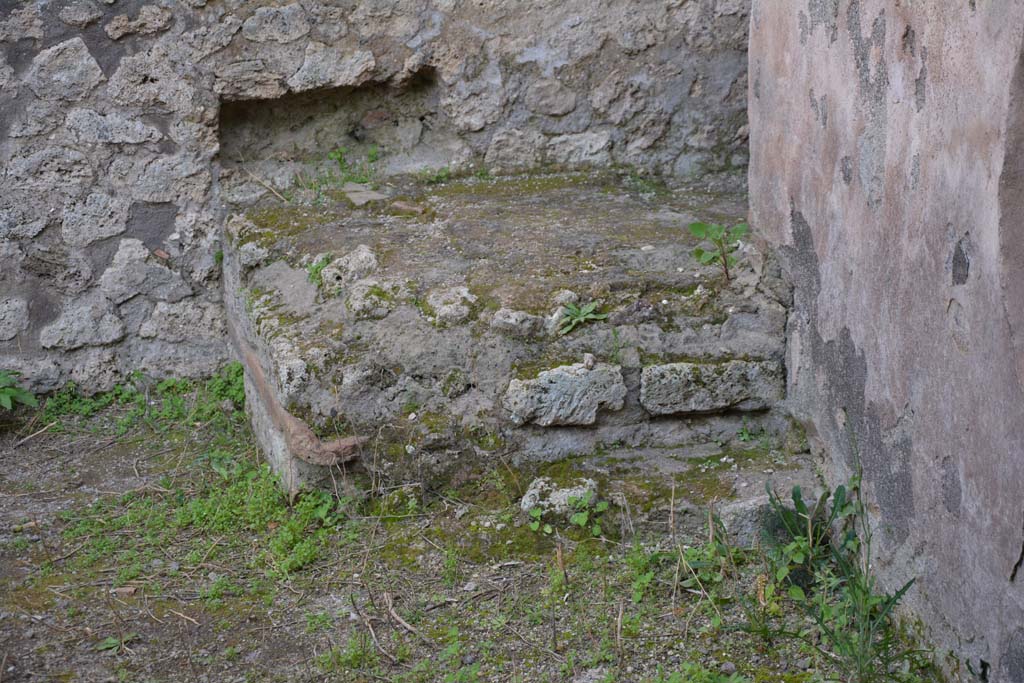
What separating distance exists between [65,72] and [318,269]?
4.17 feet

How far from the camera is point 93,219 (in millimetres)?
3961

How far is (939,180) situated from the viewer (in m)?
2.07

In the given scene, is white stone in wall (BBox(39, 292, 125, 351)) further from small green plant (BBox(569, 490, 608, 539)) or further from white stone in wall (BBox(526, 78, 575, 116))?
small green plant (BBox(569, 490, 608, 539))

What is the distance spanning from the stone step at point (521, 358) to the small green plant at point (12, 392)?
3.57ft

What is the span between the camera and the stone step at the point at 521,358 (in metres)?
Answer: 2.98

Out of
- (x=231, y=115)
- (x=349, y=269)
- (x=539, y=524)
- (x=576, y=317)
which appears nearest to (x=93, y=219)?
(x=231, y=115)

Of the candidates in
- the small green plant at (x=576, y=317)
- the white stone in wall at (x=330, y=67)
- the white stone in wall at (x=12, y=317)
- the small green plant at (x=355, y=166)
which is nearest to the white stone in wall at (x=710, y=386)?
the small green plant at (x=576, y=317)

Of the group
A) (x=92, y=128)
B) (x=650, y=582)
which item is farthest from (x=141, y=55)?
(x=650, y=582)

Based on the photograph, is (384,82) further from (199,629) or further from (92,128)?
(199,629)

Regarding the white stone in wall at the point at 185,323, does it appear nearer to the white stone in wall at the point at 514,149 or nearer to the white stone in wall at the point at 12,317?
the white stone in wall at the point at 12,317

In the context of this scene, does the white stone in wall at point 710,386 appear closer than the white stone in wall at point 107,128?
Yes

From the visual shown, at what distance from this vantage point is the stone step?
2.98m

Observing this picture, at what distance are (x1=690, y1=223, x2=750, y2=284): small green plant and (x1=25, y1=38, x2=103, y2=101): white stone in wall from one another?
2.25m

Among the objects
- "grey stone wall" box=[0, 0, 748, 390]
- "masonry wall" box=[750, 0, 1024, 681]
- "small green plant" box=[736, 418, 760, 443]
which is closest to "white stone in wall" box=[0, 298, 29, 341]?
"grey stone wall" box=[0, 0, 748, 390]
